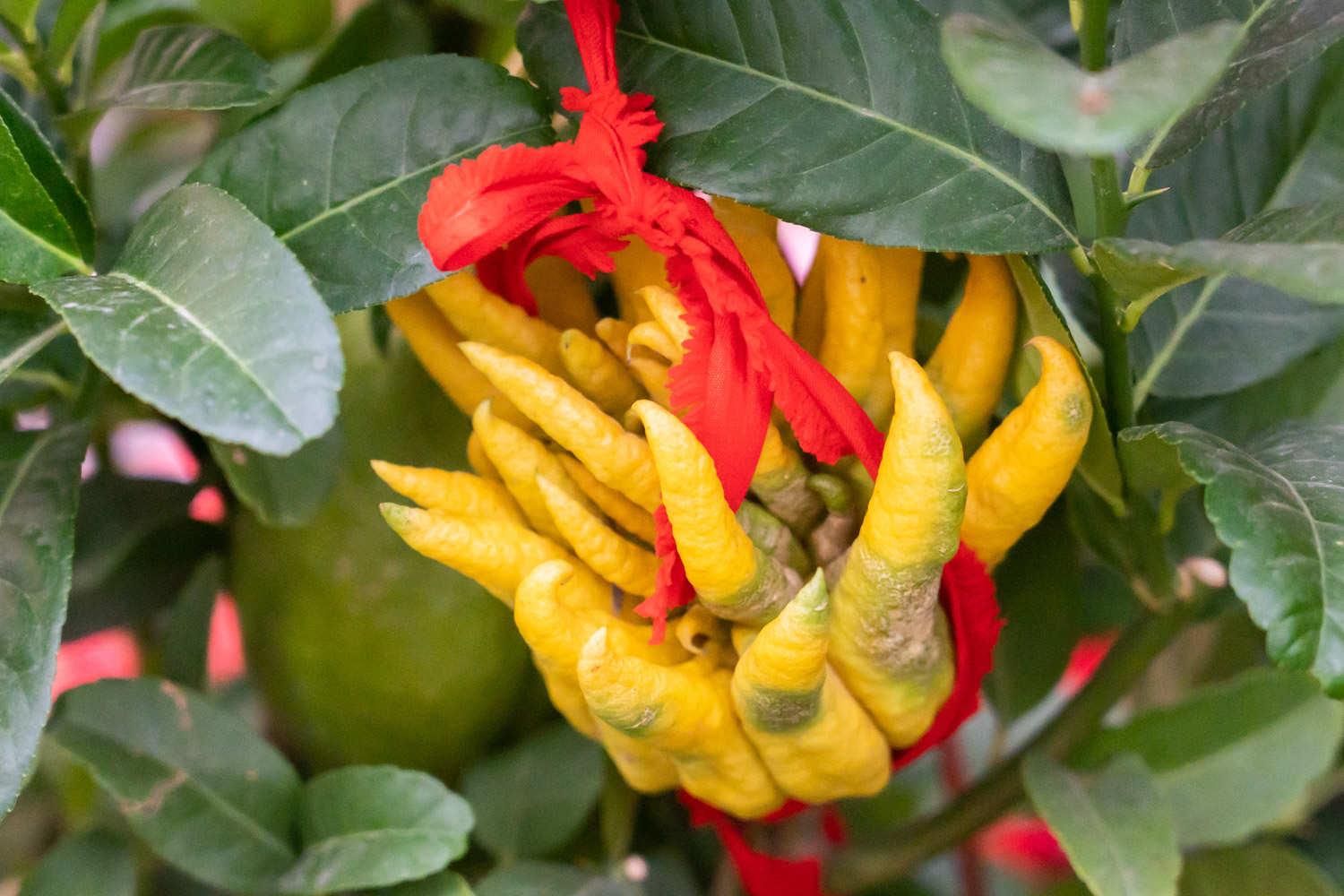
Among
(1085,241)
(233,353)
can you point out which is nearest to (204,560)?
(233,353)

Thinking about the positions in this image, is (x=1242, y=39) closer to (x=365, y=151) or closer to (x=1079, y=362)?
(x=1079, y=362)

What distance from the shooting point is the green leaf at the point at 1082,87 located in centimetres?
25

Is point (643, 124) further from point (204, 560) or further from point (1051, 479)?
point (204, 560)

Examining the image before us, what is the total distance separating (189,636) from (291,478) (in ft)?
0.45

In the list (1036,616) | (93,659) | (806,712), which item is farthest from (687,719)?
(93,659)

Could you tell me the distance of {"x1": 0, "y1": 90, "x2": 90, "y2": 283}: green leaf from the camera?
1.25ft

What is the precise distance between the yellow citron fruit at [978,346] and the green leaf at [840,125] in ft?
0.06

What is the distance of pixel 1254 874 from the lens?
542 mm

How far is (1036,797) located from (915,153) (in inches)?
9.6

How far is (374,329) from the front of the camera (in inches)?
20.0

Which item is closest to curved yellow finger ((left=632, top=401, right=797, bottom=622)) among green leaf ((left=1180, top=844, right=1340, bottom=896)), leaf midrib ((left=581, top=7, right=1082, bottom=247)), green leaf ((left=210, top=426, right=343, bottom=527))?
leaf midrib ((left=581, top=7, right=1082, bottom=247))

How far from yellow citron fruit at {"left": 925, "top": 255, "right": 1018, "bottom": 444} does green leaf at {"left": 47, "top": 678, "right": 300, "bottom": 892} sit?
0.99 feet

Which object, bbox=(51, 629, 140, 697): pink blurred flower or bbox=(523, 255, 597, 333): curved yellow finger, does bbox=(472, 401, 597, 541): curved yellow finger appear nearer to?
bbox=(523, 255, 597, 333): curved yellow finger


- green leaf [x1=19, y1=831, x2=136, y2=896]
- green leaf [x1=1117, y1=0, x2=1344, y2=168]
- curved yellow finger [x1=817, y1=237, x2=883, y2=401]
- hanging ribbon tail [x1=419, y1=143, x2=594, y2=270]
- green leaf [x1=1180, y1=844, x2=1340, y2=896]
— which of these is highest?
green leaf [x1=1117, y1=0, x2=1344, y2=168]
